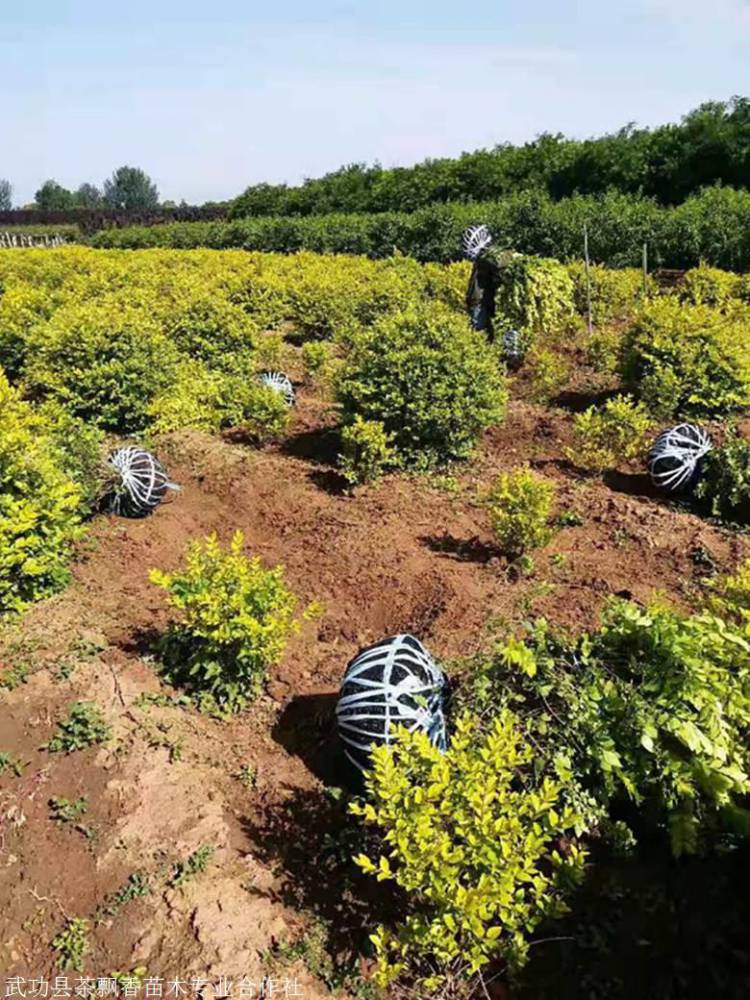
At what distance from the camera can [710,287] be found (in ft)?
37.3

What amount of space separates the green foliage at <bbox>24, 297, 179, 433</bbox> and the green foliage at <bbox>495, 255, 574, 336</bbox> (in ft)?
14.2

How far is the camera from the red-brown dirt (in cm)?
293

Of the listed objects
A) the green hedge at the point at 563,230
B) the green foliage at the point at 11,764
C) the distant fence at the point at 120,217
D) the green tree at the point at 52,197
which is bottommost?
the green foliage at the point at 11,764

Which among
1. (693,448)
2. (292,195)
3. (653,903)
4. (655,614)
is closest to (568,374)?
(693,448)

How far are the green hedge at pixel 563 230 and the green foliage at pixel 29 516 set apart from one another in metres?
10.9

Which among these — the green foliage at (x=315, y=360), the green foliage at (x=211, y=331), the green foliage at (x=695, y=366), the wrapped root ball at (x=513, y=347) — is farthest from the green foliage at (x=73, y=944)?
the wrapped root ball at (x=513, y=347)

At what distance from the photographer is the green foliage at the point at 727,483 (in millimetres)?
5883

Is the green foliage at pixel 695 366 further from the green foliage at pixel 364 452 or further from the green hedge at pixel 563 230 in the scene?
the green hedge at pixel 563 230

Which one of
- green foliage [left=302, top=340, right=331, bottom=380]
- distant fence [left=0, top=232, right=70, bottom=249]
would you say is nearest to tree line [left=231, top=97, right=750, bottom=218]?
distant fence [left=0, top=232, right=70, bottom=249]

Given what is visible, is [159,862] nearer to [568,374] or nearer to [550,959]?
[550,959]

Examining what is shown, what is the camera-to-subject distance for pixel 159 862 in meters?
3.11

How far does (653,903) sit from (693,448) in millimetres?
4263

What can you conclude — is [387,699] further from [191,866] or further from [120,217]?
[120,217]

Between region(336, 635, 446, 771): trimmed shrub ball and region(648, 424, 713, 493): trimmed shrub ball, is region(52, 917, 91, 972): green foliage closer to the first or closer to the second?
region(336, 635, 446, 771): trimmed shrub ball
